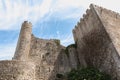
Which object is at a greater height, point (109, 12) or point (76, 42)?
point (109, 12)

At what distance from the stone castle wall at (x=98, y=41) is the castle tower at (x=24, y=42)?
5708 millimetres

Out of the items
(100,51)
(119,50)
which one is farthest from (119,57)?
(100,51)

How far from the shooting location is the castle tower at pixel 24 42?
2519 centimetres

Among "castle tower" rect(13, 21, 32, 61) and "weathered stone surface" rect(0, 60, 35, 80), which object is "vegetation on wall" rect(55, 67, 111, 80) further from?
"castle tower" rect(13, 21, 32, 61)

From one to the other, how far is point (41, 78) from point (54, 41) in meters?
6.48

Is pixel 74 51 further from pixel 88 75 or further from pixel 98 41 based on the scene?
pixel 88 75

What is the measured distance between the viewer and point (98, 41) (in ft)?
76.6

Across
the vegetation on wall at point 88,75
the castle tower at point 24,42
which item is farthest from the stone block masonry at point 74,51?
the vegetation on wall at point 88,75

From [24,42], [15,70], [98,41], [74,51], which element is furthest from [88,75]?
[24,42]

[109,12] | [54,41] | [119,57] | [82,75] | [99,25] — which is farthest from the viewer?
[54,41]

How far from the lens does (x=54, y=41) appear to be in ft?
92.4

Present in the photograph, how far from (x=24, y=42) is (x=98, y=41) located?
8.03 meters

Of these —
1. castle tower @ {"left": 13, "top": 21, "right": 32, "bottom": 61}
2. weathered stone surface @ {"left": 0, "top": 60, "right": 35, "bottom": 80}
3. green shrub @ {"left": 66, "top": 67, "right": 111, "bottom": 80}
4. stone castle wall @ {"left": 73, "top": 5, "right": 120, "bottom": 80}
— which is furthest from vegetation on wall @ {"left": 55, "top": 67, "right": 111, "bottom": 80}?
castle tower @ {"left": 13, "top": 21, "right": 32, "bottom": 61}

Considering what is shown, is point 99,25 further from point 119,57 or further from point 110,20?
point 119,57
